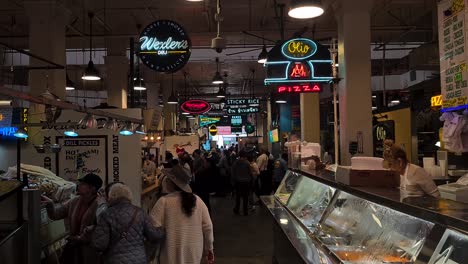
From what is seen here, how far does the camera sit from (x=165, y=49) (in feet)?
27.1

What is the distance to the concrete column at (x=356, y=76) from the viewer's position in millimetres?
10055

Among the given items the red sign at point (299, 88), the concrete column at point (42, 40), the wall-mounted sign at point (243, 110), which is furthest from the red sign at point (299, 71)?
the wall-mounted sign at point (243, 110)

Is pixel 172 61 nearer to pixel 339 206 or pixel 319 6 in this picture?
pixel 319 6

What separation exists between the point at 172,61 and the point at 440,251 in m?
6.41

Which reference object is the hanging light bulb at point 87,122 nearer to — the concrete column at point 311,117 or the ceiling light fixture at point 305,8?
the ceiling light fixture at point 305,8

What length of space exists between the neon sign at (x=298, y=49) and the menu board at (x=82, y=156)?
12.6 feet

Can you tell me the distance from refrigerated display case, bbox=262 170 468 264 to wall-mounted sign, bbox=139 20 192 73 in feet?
10.9

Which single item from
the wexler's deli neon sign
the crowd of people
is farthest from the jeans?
the crowd of people

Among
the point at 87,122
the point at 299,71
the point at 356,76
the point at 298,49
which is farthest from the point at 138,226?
the point at 356,76

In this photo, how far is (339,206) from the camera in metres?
4.86

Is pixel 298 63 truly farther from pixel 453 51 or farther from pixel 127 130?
pixel 453 51

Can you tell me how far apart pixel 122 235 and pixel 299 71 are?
564 centimetres

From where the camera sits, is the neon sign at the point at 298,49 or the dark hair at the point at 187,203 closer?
the dark hair at the point at 187,203

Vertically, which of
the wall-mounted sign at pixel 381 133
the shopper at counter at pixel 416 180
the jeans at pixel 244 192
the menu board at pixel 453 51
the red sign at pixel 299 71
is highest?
the red sign at pixel 299 71
